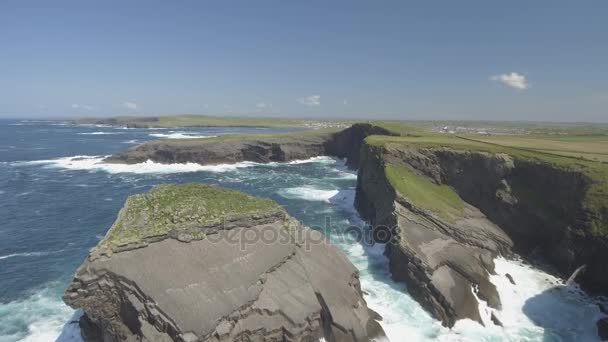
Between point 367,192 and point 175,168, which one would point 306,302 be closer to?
point 367,192

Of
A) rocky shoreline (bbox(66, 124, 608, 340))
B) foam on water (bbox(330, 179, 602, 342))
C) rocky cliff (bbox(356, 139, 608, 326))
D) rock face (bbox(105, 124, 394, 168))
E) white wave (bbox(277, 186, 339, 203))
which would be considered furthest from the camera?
rock face (bbox(105, 124, 394, 168))

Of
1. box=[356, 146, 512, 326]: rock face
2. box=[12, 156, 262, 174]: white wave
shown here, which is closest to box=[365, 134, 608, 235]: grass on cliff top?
box=[356, 146, 512, 326]: rock face

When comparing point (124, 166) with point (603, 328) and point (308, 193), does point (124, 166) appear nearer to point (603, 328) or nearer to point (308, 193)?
point (308, 193)

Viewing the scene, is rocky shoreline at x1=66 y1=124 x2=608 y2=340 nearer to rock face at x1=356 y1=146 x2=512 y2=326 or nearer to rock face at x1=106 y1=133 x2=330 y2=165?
rock face at x1=356 y1=146 x2=512 y2=326

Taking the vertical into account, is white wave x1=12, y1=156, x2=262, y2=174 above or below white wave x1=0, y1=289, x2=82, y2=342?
above

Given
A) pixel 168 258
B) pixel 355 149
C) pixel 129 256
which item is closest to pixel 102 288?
pixel 129 256

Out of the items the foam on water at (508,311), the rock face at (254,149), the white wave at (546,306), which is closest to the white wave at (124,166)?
the rock face at (254,149)

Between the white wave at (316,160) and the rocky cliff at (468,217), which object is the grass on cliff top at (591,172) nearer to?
the rocky cliff at (468,217)
